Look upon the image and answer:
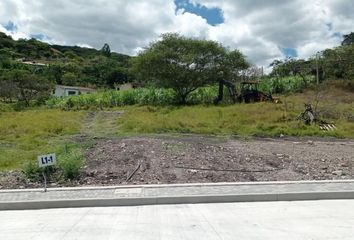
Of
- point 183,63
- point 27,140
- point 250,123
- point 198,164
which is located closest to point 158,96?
point 183,63

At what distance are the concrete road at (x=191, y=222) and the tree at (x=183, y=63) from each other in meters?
27.1

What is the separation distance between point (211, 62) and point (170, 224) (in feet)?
97.4

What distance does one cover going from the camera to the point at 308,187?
8641mm

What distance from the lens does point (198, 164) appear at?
1109 centimetres

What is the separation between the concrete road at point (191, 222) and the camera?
5.80 m

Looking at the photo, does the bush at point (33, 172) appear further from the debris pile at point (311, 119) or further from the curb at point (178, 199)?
the debris pile at point (311, 119)

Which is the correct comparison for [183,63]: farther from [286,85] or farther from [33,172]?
[33,172]

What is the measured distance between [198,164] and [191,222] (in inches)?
182

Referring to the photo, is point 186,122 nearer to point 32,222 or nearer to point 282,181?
point 282,181

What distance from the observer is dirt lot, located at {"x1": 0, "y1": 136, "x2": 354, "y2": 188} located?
992cm

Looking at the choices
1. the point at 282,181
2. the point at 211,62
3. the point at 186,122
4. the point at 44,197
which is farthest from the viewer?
the point at 211,62

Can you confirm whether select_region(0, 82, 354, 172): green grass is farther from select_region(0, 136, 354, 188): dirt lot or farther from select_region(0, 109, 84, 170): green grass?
select_region(0, 136, 354, 188): dirt lot

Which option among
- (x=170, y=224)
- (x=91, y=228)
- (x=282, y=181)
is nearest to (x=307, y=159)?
(x=282, y=181)

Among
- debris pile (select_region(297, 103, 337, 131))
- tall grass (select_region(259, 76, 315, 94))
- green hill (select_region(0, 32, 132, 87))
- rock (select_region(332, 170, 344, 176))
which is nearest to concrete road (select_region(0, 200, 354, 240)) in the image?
rock (select_region(332, 170, 344, 176))
